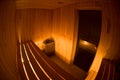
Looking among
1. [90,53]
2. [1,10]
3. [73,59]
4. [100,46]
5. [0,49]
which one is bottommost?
[73,59]

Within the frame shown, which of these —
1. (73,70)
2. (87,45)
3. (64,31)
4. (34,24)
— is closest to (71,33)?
(64,31)

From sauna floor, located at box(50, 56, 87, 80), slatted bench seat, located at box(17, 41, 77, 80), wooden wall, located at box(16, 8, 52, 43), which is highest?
wooden wall, located at box(16, 8, 52, 43)

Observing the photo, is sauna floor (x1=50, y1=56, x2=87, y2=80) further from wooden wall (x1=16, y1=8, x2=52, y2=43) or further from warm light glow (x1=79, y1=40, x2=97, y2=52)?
wooden wall (x1=16, y1=8, x2=52, y2=43)

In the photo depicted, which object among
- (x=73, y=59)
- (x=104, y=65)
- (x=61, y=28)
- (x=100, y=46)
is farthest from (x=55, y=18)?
(x=104, y=65)

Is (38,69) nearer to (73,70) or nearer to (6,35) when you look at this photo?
(6,35)

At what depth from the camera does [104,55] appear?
373 centimetres

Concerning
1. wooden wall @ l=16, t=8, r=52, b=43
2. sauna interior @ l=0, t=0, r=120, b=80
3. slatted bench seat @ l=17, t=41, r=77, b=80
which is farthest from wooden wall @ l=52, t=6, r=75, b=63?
slatted bench seat @ l=17, t=41, r=77, b=80

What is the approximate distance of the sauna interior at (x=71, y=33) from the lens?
166cm

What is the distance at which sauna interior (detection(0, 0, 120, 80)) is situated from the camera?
1.66 metres

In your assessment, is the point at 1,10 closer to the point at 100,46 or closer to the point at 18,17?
the point at 100,46

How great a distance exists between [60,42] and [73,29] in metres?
1.28

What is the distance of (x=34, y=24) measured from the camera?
5699 mm

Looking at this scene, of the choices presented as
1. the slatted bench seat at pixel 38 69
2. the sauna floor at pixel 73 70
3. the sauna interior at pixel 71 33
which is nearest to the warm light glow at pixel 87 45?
the sauna interior at pixel 71 33

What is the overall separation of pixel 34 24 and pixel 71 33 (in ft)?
6.17
